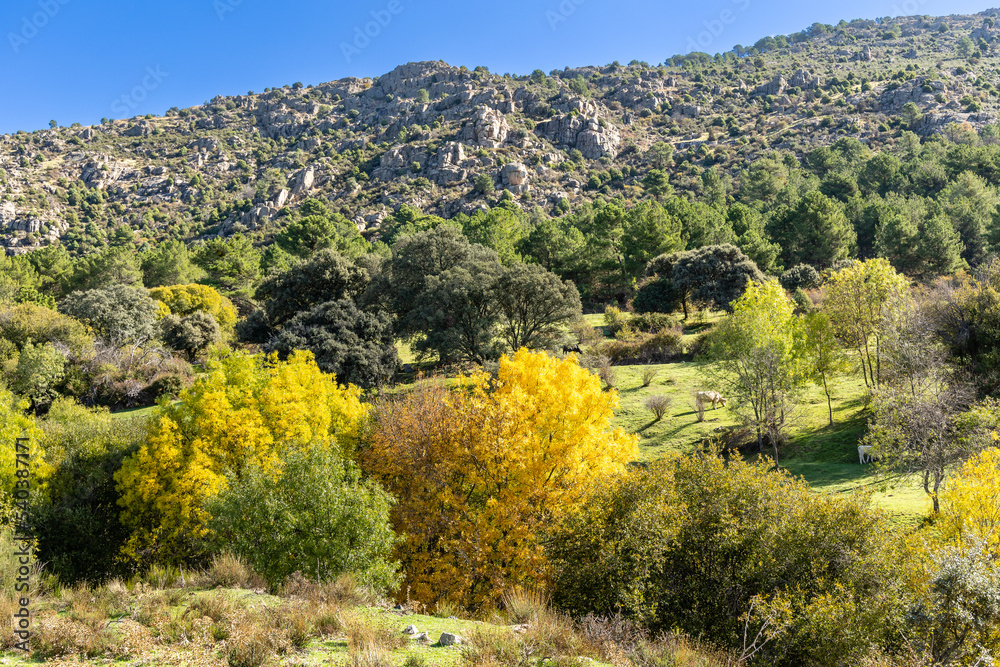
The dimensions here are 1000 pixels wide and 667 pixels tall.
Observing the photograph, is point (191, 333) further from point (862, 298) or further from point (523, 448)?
point (862, 298)

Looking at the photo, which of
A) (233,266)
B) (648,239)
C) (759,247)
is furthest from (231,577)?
(233,266)

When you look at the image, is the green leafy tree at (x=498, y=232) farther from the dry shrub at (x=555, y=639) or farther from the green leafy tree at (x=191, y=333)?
the dry shrub at (x=555, y=639)

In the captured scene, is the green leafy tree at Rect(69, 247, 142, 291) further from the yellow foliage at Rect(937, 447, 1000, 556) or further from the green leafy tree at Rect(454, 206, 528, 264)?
the yellow foliage at Rect(937, 447, 1000, 556)

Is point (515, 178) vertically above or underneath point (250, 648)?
above

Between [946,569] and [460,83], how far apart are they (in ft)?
688

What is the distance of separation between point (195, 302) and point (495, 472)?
49.4 metres

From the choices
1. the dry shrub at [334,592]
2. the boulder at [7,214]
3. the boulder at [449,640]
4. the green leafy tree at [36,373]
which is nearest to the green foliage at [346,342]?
the green leafy tree at [36,373]

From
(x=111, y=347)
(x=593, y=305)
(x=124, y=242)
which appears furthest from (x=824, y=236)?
(x=124, y=242)

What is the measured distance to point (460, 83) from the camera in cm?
19138

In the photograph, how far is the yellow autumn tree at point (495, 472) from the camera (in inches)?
583

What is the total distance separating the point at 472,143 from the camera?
143125mm

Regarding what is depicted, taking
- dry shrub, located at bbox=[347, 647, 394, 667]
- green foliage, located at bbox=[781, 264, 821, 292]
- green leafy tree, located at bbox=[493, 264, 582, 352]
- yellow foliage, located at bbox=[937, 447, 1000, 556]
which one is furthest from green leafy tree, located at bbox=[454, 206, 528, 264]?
dry shrub, located at bbox=[347, 647, 394, 667]

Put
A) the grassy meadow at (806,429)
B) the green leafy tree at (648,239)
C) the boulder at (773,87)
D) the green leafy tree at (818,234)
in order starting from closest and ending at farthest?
1. the grassy meadow at (806,429)
2. the green leafy tree at (818,234)
3. the green leafy tree at (648,239)
4. the boulder at (773,87)

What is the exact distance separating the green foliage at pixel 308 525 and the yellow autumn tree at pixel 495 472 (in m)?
1.55
